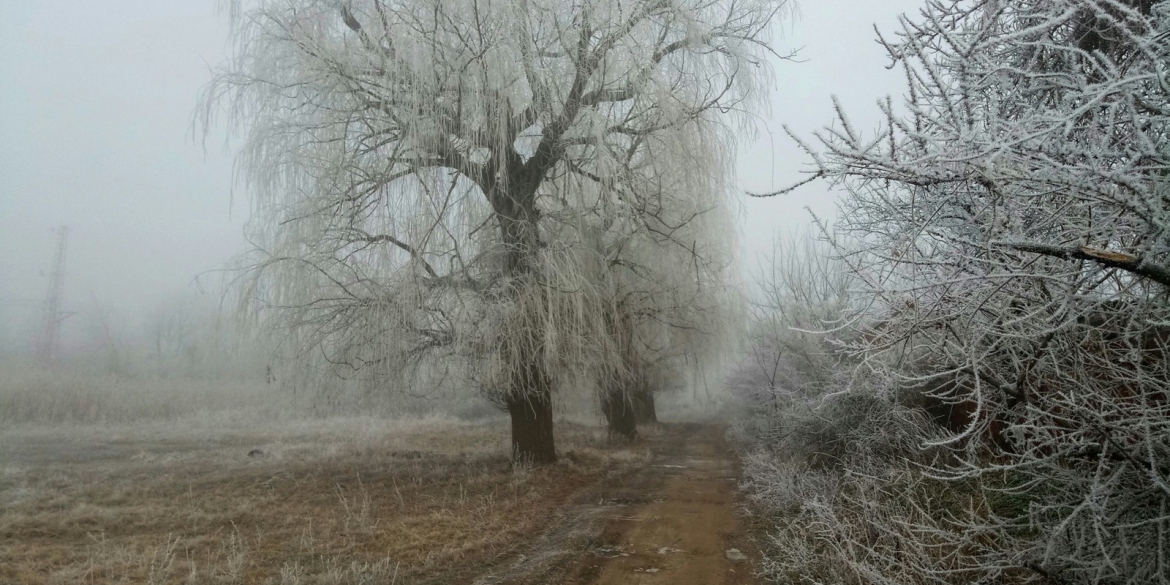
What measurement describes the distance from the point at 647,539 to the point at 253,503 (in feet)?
13.3

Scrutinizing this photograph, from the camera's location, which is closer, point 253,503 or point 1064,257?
point 1064,257

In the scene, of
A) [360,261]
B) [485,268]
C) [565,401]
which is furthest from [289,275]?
[565,401]

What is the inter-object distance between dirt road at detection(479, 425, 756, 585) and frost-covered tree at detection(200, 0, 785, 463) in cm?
196

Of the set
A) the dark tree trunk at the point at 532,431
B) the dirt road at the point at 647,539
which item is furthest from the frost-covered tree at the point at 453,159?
the dirt road at the point at 647,539

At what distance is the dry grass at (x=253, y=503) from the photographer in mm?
4727

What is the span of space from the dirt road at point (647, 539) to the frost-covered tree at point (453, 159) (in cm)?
196

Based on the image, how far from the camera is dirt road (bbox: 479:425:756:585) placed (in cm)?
527

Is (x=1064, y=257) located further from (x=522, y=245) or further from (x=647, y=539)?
(x=522, y=245)

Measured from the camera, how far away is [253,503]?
22.4ft

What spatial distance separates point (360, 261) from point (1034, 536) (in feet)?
23.3

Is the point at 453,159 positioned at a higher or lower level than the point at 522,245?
higher

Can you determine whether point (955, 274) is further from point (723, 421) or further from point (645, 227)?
point (723, 421)

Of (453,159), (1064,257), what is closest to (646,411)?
(453,159)

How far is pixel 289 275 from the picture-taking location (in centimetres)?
796
